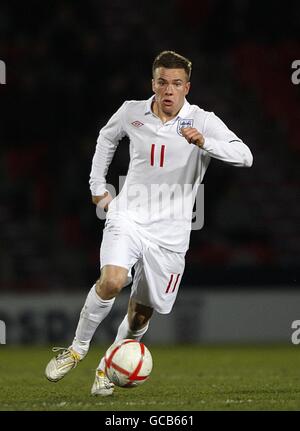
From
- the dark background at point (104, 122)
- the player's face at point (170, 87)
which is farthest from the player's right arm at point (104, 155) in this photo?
the dark background at point (104, 122)

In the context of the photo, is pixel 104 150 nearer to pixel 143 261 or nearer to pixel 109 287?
pixel 143 261

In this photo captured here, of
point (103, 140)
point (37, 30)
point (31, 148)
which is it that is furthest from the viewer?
point (37, 30)

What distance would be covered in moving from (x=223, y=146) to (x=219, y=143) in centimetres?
3

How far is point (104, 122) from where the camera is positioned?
15.4m

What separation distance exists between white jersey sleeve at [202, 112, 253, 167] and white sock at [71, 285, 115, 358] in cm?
120

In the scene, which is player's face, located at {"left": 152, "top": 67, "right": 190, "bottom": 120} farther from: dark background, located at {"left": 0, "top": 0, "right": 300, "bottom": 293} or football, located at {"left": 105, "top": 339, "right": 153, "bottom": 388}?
dark background, located at {"left": 0, "top": 0, "right": 300, "bottom": 293}

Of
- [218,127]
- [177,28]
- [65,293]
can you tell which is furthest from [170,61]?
[177,28]

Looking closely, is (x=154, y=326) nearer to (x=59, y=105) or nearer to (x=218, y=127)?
(x=59, y=105)

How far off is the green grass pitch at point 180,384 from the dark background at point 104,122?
109 inches

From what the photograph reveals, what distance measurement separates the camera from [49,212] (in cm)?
1498

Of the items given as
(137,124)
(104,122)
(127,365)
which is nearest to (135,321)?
(127,365)

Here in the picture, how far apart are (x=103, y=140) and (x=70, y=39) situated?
9942 mm

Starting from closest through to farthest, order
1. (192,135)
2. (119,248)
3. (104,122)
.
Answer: (192,135) < (119,248) < (104,122)

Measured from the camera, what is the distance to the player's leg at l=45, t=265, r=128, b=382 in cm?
611
